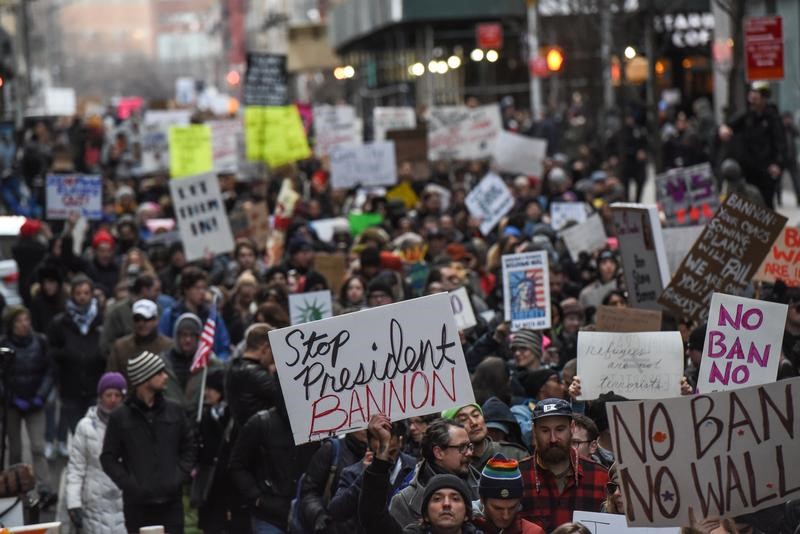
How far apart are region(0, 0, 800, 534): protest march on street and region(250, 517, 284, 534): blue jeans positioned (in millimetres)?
13

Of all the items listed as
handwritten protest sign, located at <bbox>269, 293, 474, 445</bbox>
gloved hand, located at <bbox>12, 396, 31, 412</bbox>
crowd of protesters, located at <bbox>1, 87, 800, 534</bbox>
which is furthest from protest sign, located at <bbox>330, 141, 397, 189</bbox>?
handwritten protest sign, located at <bbox>269, 293, 474, 445</bbox>

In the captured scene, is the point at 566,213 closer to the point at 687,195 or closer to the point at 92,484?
the point at 687,195

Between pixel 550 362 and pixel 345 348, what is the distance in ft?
11.3

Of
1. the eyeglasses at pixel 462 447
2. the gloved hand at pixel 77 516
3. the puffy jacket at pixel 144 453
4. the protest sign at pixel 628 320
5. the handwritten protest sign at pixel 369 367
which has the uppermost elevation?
the handwritten protest sign at pixel 369 367

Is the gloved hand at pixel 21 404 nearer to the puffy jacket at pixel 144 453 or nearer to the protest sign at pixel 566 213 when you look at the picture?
the puffy jacket at pixel 144 453

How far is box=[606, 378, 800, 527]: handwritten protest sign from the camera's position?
Answer: 22.3ft

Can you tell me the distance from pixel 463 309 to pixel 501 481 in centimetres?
526

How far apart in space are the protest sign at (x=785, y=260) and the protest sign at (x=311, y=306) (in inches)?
117

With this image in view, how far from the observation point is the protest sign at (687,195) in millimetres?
16203

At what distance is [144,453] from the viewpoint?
970 centimetres

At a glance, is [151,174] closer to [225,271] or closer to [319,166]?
[319,166]

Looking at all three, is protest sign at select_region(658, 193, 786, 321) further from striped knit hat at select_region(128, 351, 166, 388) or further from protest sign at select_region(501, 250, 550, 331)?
striped knit hat at select_region(128, 351, 166, 388)

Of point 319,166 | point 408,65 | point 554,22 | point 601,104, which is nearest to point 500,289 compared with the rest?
point 319,166

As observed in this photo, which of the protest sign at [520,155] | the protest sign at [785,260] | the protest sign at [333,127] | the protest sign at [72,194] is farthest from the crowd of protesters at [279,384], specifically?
the protest sign at [333,127]
